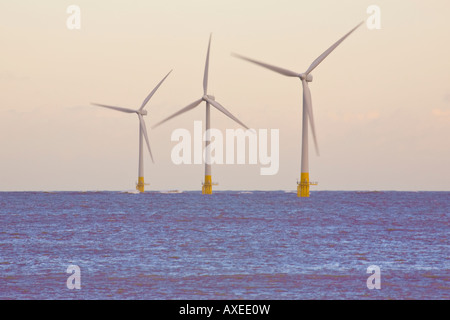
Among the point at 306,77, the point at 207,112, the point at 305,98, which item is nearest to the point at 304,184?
the point at 207,112

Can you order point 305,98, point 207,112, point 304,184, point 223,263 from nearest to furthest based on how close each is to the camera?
point 223,263 < point 305,98 < point 304,184 < point 207,112

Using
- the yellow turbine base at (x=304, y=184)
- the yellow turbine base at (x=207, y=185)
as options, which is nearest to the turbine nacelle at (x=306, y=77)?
the yellow turbine base at (x=304, y=184)

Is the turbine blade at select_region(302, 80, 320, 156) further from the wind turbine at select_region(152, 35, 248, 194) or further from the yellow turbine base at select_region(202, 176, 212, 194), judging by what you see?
the yellow turbine base at select_region(202, 176, 212, 194)

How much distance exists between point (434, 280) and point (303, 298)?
9.87 m

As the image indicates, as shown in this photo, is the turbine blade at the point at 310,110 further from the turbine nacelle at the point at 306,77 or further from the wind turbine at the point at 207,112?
the wind turbine at the point at 207,112

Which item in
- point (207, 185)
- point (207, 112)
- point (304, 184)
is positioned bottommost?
point (207, 185)

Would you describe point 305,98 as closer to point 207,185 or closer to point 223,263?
point 223,263

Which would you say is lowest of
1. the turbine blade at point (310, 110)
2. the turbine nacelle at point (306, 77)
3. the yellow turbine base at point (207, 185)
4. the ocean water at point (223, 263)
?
the ocean water at point (223, 263)

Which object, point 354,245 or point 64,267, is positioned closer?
point 64,267

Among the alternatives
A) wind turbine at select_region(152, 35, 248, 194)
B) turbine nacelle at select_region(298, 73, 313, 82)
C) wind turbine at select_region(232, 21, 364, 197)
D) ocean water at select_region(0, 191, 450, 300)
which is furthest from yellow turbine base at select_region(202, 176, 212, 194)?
ocean water at select_region(0, 191, 450, 300)

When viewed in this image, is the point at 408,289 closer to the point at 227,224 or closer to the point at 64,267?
the point at 64,267

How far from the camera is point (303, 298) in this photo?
30.5 meters
